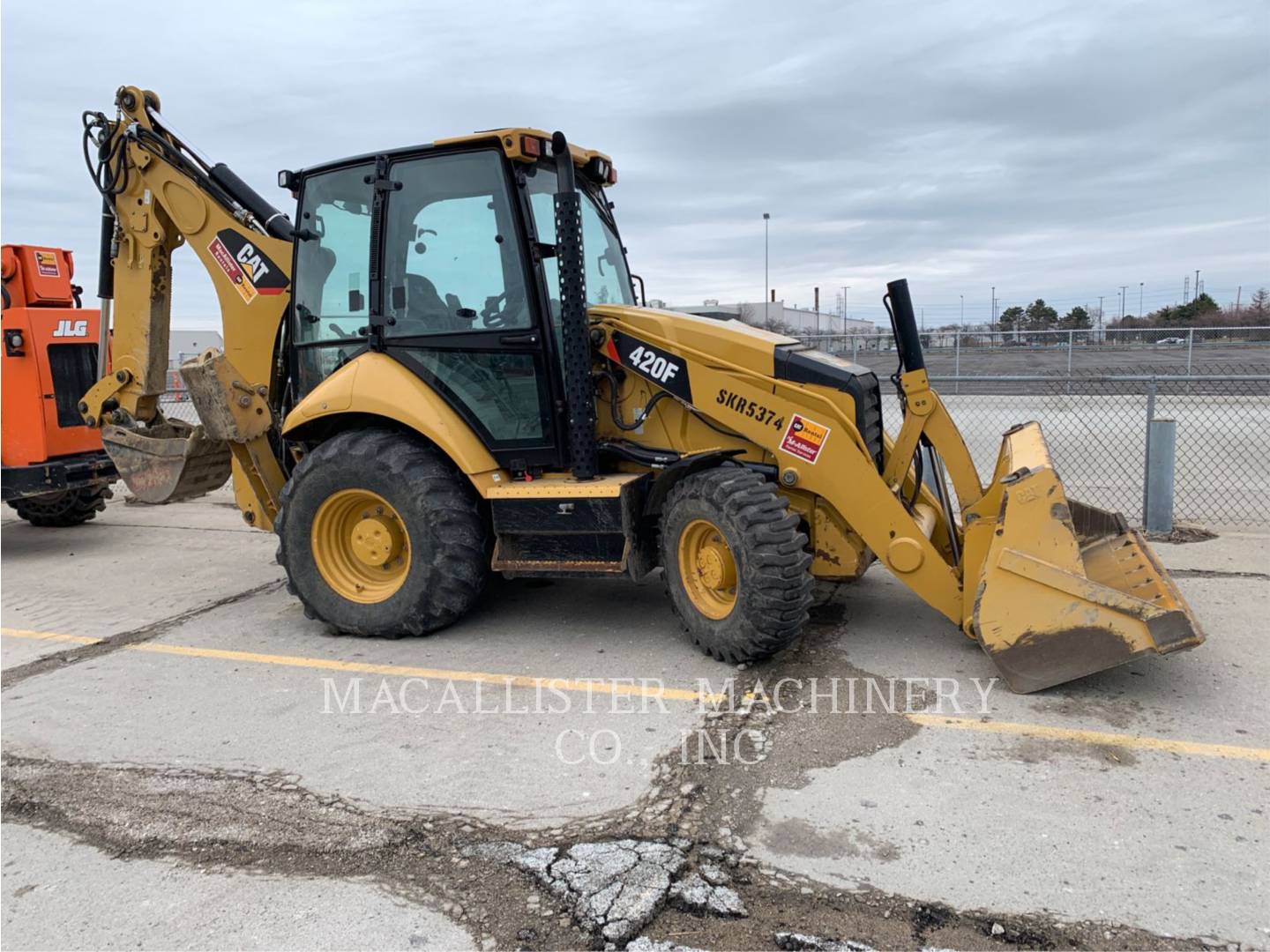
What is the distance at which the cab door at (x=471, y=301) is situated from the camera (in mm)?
4938

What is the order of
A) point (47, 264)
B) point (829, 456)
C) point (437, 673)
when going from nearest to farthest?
point (829, 456), point (437, 673), point (47, 264)

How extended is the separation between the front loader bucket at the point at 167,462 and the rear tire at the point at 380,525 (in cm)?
125

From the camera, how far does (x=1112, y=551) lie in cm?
489

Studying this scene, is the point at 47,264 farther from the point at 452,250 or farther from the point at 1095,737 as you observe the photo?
the point at 1095,737

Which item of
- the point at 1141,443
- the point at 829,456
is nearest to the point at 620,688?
the point at 829,456

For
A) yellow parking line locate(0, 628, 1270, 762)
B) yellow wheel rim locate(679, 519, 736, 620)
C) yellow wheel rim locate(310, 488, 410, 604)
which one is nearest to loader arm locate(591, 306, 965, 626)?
yellow wheel rim locate(679, 519, 736, 620)

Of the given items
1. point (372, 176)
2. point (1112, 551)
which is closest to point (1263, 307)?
point (1112, 551)

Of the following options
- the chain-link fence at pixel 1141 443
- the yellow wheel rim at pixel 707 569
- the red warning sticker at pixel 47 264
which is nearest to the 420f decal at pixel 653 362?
the yellow wheel rim at pixel 707 569

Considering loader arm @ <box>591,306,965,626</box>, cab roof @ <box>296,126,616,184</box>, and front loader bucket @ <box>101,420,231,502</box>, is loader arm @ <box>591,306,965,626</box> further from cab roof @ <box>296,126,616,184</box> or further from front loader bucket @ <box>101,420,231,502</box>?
front loader bucket @ <box>101,420,231,502</box>

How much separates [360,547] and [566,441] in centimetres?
146

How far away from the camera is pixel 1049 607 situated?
396cm

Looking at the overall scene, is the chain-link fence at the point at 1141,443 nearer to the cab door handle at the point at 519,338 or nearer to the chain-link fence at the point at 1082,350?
the cab door handle at the point at 519,338

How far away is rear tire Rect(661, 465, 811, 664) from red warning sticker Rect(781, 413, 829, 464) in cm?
28

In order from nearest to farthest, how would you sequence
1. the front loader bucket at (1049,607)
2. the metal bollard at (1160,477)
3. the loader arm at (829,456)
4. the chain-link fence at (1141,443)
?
1. the front loader bucket at (1049,607)
2. the loader arm at (829,456)
3. the metal bollard at (1160,477)
4. the chain-link fence at (1141,443)
